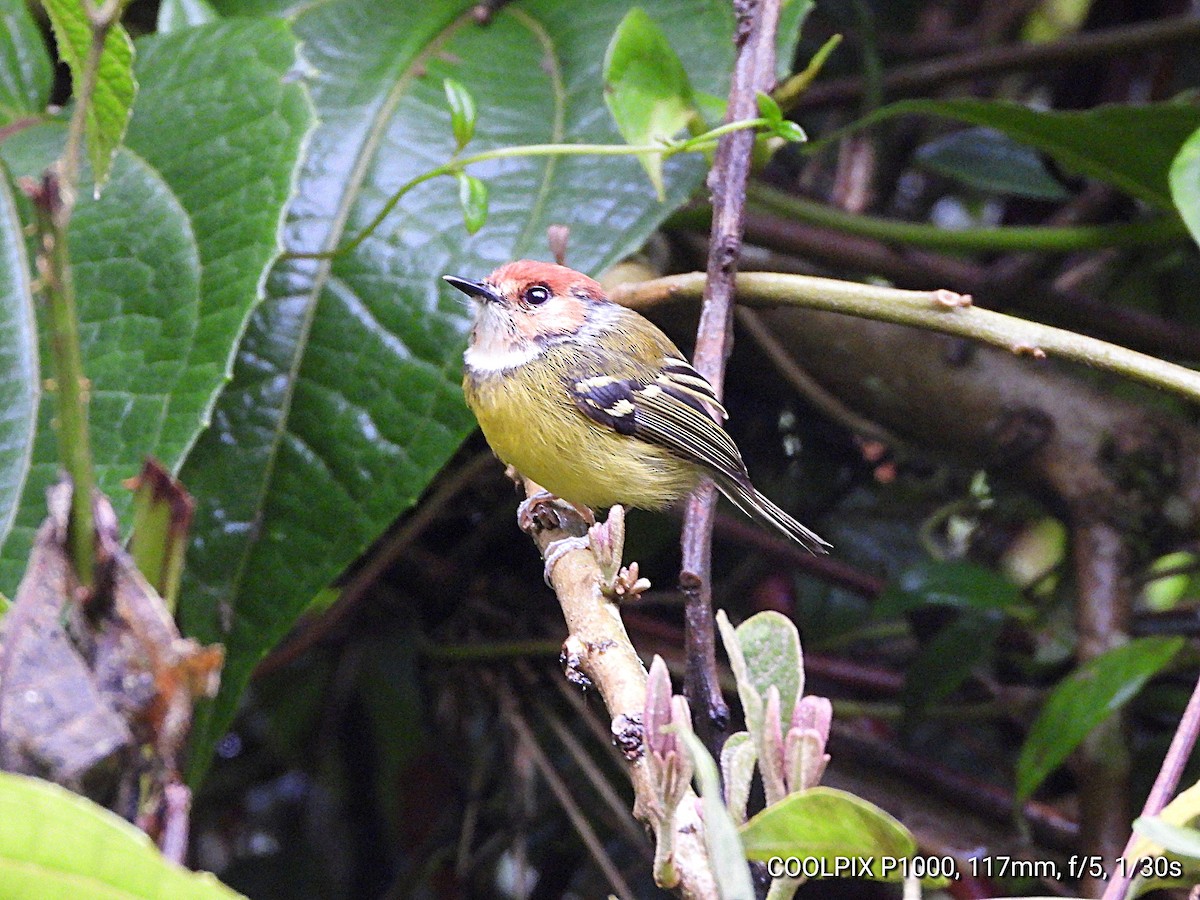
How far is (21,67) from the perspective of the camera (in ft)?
6.73

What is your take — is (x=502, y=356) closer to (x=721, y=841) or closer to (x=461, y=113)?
(x=461, y=113)

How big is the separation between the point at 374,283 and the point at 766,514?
2.66 ft

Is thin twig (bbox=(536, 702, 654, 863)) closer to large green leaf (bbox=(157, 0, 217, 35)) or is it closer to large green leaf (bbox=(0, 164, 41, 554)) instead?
large green leaf (bbox=(0, 164, 41, 554))

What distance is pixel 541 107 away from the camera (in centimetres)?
221

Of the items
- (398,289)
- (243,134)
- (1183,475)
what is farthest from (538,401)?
(1183,475)

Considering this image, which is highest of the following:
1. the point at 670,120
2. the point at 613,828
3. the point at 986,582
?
the point at 670,120

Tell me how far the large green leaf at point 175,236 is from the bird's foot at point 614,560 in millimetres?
613

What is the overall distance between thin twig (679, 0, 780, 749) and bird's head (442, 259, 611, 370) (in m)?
0.38

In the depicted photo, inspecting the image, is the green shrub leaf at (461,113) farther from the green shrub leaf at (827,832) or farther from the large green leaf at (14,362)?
the green shrub leaf at (827,832)

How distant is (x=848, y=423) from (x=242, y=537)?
1392 millimetres

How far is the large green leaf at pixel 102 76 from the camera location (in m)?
1.29

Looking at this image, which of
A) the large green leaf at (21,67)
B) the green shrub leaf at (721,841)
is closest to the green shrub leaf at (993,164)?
the large green leaf at (21,67)

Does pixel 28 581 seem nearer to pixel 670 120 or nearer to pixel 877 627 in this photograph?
pixel 670 120

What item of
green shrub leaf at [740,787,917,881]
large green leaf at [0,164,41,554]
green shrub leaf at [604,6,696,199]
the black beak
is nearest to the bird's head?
the black beak
